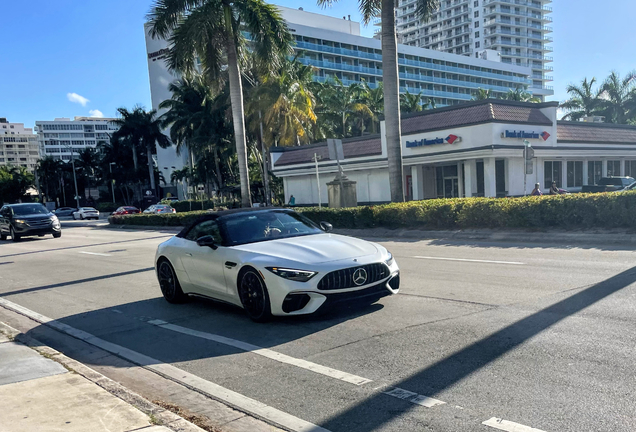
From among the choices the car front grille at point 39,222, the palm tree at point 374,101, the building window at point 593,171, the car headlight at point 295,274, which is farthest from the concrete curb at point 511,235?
the palm tree at point 374,101

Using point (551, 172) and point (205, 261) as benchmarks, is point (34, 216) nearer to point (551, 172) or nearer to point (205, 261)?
point (205, 261)

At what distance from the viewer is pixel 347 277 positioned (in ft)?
21.1

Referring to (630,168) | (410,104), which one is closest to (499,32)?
(410,104)

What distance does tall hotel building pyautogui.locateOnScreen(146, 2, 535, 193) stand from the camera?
87.1m

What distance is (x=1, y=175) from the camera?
100312mm

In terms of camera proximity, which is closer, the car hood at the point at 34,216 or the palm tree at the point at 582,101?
the car hood at the point at 34,216

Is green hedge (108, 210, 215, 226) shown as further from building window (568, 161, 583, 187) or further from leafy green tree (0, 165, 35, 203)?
leafy green tree (0, 165, 35, 203)

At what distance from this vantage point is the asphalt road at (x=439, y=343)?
3990 mm

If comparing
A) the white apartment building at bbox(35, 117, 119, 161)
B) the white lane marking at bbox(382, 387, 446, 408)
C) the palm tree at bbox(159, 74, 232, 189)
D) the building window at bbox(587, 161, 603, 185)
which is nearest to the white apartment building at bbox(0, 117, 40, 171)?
the white apartment building at bbox(35, 117, 119, 161)

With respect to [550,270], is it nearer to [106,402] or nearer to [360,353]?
[360,353]

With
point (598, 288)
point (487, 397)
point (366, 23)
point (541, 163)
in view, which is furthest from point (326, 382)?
point (541, 163)

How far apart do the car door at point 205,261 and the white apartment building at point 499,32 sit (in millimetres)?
117634

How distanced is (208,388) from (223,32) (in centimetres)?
2049

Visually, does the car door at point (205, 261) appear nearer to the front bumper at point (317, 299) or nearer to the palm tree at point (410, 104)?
the front bumper at point (317, 299)
